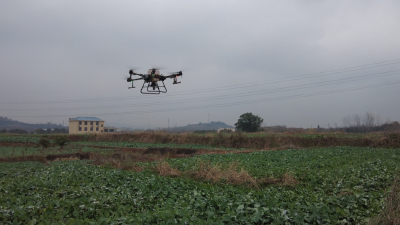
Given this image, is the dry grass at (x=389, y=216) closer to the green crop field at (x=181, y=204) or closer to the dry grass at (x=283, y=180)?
the green crop field at (x=181, y=204)

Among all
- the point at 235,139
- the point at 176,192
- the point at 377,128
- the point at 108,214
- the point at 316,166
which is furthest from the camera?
the point at 377,128

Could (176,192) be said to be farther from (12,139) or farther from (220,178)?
(12,139)

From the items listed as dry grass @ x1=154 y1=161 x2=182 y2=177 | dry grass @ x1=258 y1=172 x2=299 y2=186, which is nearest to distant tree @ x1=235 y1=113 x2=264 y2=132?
dry grass @ x1=154 y1=161 x2=182 y2=177

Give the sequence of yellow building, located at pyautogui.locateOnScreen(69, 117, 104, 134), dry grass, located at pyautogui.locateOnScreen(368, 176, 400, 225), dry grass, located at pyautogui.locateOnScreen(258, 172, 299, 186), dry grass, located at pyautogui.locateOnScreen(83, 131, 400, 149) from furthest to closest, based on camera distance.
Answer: yellow building, located at pyautogui.locateOnScreen(69, 117, 104, 134), dry grass, located at pyautogui.locateOnScreen(83, 131, 400, 149), dry grass, located at pyautogui.locateOnScreen(258, 172, 299, 186), dry grass, located at pyautogui.locateOnScreen(368, 176, 400, 225)

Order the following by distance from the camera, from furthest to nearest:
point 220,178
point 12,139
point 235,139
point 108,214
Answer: point 12,139 → point 235,139 → point 220,178 → point 108,214

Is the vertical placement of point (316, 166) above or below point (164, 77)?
below

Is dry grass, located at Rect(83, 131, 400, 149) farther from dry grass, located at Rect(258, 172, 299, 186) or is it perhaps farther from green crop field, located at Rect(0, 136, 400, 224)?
green crop field, located at Rect(0, 136, 400, 224)

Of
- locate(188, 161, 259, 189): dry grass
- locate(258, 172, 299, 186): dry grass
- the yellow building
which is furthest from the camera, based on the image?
the yellow building

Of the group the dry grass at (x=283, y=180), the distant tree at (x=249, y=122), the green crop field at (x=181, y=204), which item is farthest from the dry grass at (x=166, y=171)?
the distant tree at (x=249, y=122)

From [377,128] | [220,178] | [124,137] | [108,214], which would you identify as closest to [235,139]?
[124,137]

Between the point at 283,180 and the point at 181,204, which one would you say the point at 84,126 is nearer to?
the point at 283,180
